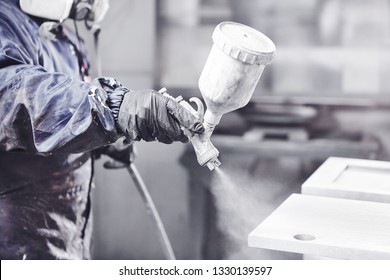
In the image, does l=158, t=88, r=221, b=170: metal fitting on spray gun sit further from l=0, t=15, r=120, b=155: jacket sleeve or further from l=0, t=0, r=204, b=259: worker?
l=0, t=15, r=120, b=155: jacket sleeve

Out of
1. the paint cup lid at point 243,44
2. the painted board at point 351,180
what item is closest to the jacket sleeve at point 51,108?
the paint cup lid at point 243,44

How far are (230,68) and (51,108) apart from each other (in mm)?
382

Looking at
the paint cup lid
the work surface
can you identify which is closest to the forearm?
the paint cup lid

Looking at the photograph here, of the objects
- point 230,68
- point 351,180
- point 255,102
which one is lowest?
point 351,180

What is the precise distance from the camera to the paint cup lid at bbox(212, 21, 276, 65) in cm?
120

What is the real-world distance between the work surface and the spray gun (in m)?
0.23

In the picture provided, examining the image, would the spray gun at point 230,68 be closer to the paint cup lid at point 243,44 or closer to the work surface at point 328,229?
the paint cup lid at point 243,44

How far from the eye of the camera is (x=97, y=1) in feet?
5.16

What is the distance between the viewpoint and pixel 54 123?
4.27ft

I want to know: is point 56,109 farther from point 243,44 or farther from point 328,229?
point 328,229

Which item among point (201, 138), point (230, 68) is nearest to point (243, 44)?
point (230, 68)

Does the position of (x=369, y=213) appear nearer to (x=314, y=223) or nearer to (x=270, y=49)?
(x=314, y=223)
